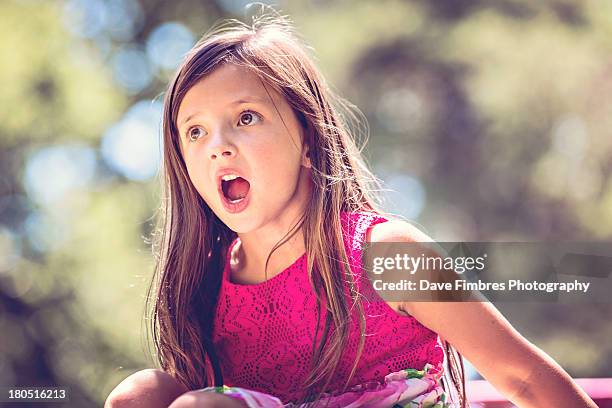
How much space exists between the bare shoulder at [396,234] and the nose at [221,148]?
0.17 metres

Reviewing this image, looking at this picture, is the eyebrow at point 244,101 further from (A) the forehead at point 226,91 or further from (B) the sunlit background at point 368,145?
(B) the sunlit background at point 368,145

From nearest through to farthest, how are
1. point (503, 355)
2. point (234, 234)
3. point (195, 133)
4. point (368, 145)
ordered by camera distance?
point (503, 355) → point (195, 133) → point (234, 234) → point (368, 145)

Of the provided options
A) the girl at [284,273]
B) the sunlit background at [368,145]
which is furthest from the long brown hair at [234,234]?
the sunlit background at [368,145]

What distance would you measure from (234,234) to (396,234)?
0.23m

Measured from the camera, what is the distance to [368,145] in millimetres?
1935

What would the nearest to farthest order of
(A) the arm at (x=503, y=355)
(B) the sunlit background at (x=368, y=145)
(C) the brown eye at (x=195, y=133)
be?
1. (A) the arm at (x=503, y=355)
2. (C) the brown eye at (x=195, y=133)
3. (B) the sunlit background at (x=368, y=145)

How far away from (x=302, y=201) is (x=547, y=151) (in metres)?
1.38

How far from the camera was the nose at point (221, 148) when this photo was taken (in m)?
0.80

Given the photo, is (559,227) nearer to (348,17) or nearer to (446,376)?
(348,17)

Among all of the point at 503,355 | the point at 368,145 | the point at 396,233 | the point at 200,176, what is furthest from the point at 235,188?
the point at 368,145

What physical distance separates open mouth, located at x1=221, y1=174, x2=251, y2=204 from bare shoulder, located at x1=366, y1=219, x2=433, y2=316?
139 millimetres

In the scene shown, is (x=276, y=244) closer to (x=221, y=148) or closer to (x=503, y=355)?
(x=221, y=148)

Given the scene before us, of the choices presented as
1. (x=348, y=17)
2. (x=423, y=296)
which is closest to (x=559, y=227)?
(x=348, y=17)

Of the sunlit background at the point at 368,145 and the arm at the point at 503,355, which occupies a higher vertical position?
the sunlit background at the point at 368,145
